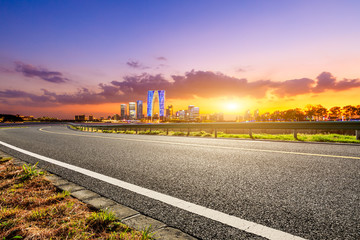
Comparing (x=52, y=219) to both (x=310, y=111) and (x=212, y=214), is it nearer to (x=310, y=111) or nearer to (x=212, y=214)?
(x=212, y=214)

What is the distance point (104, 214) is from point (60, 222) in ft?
1.26

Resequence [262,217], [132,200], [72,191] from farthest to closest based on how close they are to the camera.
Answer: [72,191]
[132,200]
[262,217]

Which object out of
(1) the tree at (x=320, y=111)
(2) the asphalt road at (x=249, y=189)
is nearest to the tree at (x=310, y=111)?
(1) the tree at (x=320, y=111)

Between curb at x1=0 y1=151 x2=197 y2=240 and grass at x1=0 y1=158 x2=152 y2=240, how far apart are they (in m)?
0.08

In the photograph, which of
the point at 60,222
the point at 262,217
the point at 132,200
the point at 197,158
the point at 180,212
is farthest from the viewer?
the point at 197,158

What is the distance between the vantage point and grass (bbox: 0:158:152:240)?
1807 mm

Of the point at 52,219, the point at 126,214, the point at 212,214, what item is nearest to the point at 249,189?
the point at 212,214

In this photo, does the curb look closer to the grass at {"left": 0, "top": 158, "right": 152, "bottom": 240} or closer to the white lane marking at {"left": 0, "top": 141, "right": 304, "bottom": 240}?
the grass at {"left": 0, "top": 158, "right": 152, "bottom": 240}

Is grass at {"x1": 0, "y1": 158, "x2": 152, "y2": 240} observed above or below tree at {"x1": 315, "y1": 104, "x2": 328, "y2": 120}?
below

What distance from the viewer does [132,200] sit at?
2.73 meters

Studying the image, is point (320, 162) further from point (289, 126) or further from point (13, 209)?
point (289, 126)

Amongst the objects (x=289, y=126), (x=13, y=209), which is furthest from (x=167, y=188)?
(x=289, y=126)

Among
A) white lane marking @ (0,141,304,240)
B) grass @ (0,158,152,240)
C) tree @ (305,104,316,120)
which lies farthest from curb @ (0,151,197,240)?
tree @ (305,104,316,120)

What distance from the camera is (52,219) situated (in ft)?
6.86
